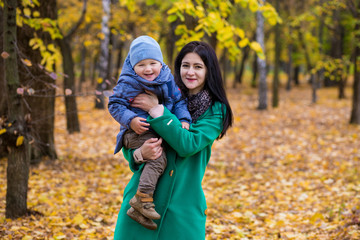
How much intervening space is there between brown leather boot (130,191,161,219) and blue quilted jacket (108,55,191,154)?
401 millimetres

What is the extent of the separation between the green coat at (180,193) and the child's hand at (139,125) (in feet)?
0.13

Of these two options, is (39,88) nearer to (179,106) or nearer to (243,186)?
(243,186)

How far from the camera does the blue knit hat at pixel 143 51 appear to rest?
86.2 inches

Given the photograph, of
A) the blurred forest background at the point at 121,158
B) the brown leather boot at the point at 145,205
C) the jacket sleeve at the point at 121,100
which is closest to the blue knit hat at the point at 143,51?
the jacket sleeve at the point at 121,100

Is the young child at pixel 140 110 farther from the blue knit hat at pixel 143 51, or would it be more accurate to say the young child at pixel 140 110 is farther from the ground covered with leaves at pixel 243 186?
the ground covered with leaves at pixel 243 186

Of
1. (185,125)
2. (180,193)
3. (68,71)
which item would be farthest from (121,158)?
(185,125)

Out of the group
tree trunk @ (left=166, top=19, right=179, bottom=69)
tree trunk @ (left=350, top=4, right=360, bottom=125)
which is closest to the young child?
tree trunk @ (left=166, top=19, right=179, bottom=69)

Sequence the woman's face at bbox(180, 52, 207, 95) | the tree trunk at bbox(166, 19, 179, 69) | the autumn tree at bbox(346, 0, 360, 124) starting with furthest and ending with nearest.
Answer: the autumn tree at bbox(346, 0, 360, 124) → the tree trunk at bbox(166, 19, 179, 69) → the woman's face at bbox(180, 52, 207, 95)

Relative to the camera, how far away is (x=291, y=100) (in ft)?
59.6

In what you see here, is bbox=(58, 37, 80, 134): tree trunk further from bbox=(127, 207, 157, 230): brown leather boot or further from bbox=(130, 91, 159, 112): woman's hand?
bbox=(127, 207, 157, 230): brown leather boot

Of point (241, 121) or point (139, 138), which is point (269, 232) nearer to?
point (139, 138)

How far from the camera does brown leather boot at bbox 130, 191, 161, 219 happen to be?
210cm

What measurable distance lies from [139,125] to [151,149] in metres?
0.17

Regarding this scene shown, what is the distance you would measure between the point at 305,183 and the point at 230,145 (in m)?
3.46
